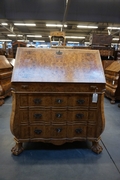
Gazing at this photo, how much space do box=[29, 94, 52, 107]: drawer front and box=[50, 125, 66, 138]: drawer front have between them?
1.01ft

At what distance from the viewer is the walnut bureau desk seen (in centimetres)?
155

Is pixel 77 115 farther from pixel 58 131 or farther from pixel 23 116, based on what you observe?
pixel 23 116

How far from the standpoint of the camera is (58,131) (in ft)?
5.57

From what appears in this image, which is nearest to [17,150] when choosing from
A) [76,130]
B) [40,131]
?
[40,131]

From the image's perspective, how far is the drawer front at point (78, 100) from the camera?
5.29 feet

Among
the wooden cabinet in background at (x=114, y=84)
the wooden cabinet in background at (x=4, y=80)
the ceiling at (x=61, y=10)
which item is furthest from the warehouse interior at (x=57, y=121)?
the ceiling at (x=61, y=10)

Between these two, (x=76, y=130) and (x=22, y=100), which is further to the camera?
(x=76, y=130)

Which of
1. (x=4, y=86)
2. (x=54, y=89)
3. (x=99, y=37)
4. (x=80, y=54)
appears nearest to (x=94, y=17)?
(x=99, y=37)

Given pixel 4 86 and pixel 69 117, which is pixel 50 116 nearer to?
pixel 69 117

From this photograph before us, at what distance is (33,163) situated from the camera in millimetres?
1582

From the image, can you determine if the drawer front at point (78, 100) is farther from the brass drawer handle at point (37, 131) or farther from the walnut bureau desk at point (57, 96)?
the brass drawer handle at point (37, 131)

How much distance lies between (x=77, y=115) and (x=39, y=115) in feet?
1.49

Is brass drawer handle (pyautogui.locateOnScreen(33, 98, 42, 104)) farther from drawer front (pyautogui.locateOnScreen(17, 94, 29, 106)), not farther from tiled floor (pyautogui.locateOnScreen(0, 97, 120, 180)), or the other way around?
tiled floor (pyautogui.locateOnScreen(0, 97, 120, 180))

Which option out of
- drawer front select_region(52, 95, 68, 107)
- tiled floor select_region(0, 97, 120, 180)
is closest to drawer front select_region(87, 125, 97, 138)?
tiled floor select_region(0, 97, 120, 180)
